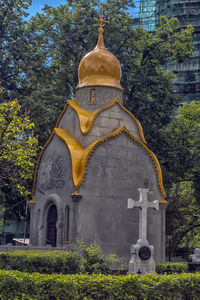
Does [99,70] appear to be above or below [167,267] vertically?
above

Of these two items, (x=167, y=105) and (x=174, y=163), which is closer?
(x=174, y=163)

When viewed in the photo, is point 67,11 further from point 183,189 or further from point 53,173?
point 183,189

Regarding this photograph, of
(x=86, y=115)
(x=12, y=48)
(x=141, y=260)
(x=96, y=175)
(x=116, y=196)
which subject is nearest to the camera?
(x=141, y=260)

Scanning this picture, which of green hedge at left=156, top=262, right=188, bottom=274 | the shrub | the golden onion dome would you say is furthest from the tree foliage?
the shrub

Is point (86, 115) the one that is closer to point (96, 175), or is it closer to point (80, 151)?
point (80, 151)

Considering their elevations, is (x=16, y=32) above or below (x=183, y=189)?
above

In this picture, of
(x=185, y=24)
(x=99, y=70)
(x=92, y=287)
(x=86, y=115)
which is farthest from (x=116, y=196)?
(x=185, y=24)

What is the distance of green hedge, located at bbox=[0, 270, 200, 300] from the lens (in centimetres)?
965

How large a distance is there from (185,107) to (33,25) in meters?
13.5

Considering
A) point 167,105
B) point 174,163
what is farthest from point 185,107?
point 174,163

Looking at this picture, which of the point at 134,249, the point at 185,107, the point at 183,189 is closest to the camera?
the point at 134,249

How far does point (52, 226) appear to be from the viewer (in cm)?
2200

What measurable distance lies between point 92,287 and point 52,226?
39.3ft

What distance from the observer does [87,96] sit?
2372 cm
